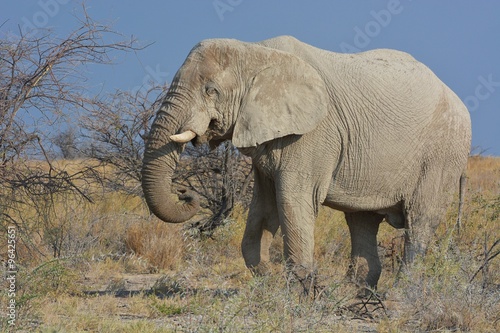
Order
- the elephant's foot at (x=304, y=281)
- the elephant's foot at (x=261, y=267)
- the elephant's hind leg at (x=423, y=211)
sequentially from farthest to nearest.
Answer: the elephant's hind leg at (x=423, y=211), the elephant's foot at (x=261, y=267), the elephant's foot at (x=304, y=281)

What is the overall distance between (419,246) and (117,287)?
301cm

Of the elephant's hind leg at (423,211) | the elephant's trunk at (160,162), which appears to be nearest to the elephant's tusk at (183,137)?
the elephant's trunk at (160,162)

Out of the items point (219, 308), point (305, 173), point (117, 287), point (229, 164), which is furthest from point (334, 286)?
point (229, 164)

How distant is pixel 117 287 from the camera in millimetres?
9141

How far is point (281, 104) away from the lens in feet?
25.9

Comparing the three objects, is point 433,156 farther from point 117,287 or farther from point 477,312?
point 117,287

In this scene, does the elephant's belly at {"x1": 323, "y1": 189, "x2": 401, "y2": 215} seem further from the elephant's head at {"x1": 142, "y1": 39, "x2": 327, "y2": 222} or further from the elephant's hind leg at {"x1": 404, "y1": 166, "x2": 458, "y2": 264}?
the elephant's head at {"x1": 142, "y1": 39, "x2": 327, "y2": 222}

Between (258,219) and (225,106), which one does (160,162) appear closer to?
(225,106)

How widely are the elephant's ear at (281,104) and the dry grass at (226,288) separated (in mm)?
1192

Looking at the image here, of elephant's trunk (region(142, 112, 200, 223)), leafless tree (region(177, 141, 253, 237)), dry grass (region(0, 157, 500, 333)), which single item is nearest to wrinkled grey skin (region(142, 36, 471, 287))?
elephant's trunk (region(142, 112, 200, 223))

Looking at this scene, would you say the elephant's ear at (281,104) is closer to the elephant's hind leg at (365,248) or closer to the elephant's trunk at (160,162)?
the elephant's trunk at (160,162)

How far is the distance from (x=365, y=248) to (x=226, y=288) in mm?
1631

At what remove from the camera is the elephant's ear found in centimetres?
774

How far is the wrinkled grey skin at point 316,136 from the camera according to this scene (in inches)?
302
